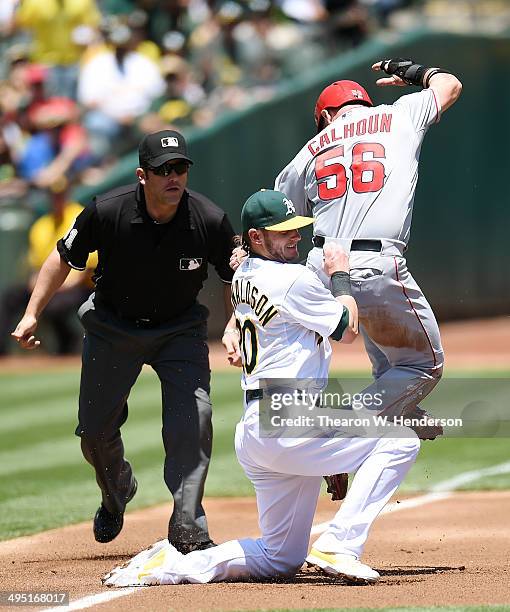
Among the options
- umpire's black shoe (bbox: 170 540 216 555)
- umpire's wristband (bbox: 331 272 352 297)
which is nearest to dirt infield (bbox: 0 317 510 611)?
umpire's black shoe (bbox: 170 540 216 555)

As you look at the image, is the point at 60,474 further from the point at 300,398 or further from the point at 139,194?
the point at 300,398

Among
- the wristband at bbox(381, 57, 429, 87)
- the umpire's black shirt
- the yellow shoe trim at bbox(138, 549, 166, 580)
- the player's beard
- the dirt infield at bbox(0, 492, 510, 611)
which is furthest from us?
the wristband at bbox(381, 57, 429, 87)

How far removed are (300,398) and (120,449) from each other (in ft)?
5.40

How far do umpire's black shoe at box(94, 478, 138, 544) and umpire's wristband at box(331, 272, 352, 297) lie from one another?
6.31 feet

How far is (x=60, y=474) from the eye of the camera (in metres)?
9.19

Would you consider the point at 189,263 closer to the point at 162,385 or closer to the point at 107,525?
the point at 162,385

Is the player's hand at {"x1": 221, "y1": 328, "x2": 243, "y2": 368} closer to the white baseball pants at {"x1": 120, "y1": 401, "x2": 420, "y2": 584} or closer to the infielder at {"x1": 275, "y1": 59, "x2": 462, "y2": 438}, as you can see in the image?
the white baseball pants at {"x1": 120, "y1": 401, "x2": 420, "y2": 584}

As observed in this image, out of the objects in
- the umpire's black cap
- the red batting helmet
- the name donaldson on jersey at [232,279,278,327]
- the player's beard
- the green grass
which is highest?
the red batting helmet

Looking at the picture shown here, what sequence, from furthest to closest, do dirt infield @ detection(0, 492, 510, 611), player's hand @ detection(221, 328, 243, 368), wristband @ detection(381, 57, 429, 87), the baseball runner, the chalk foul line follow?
the chalk foul line < wristband @ detection(381, 57, 429, 87) < player's hand @ detection(221, 328, 243, 368) < the baseball runner < dirt infield @ detection(0, 492, 510, 611)

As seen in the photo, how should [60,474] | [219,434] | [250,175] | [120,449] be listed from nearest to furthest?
1. [120,449]
2. [60,474]
3. [219,434]
4. [250,175]

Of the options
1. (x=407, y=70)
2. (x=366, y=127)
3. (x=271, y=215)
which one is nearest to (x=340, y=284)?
(x=271, y=215)

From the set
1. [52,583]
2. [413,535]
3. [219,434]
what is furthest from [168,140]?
[219,434]

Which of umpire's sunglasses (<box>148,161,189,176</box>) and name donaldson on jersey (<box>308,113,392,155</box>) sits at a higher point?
name donaldson on jersey (<box>308,113,392,155</box>)

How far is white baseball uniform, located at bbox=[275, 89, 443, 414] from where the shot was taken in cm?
591
